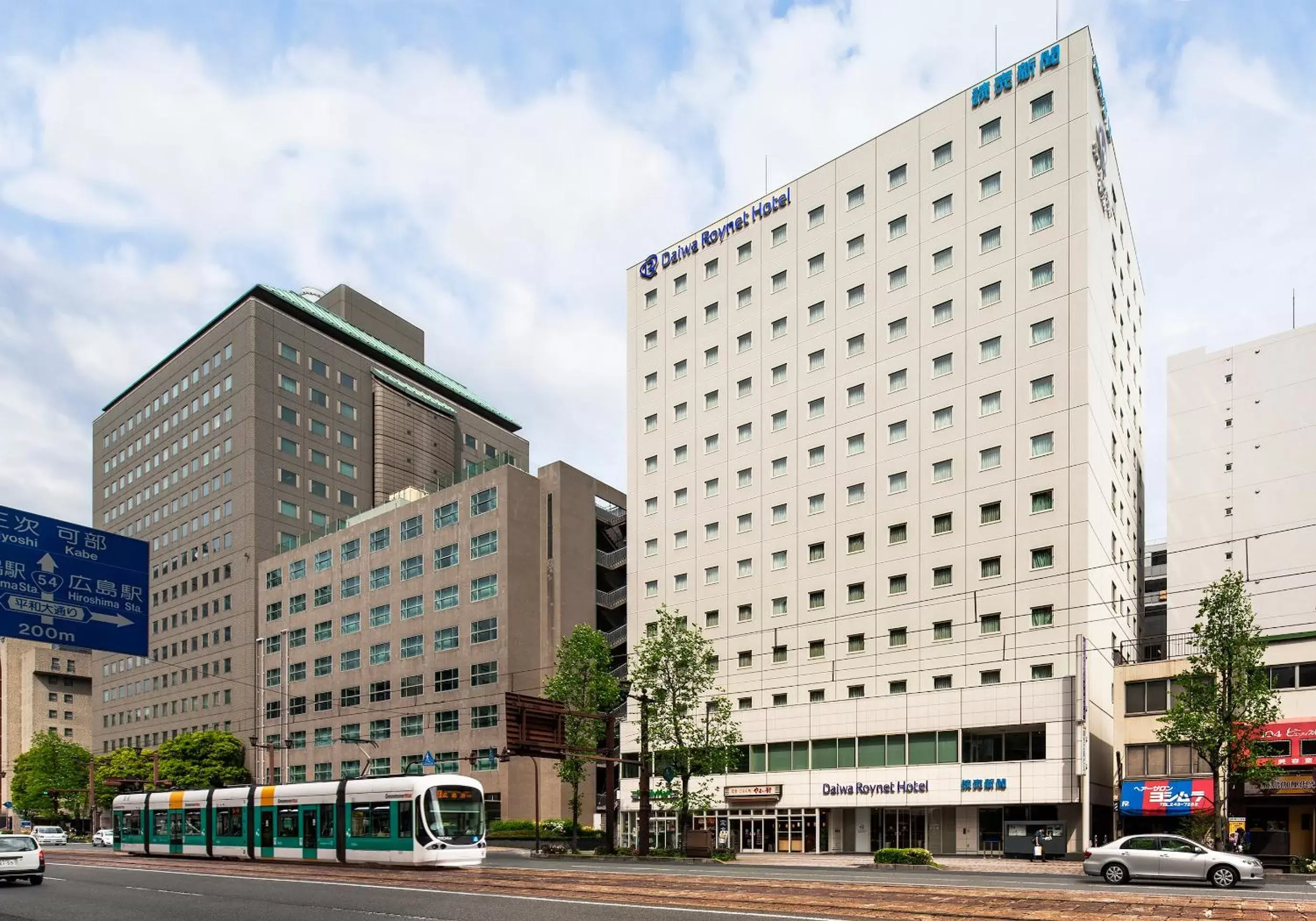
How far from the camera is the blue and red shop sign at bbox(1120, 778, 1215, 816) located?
5666cm

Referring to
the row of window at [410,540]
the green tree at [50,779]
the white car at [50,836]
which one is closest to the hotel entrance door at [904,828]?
the row of window at [410,540]

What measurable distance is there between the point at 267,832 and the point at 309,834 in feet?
11.9

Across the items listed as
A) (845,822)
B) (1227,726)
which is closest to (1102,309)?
(1227,726)

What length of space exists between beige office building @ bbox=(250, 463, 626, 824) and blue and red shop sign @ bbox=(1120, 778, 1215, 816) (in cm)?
4063

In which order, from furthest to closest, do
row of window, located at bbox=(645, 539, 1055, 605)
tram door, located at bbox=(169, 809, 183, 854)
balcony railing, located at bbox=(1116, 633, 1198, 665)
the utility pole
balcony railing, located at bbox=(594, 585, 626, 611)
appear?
balcony railing, located at bbox=(594, 585, 626, 611) → balcony railing, located at bbox=(1116, 633, 1198, 665) → row of window, located at bbox=(645, 539, 1055, 605) → tram door, located at bbox=(169, 809, 183, 854) → the utility pole

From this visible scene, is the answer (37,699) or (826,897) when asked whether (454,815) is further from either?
(37,699)

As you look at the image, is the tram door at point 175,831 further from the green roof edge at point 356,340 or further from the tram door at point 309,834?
the green roof edge at point 356,340

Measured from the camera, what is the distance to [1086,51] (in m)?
63.6

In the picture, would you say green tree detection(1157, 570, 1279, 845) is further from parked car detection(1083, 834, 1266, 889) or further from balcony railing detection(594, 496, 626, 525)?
balcony railing detection(594, 496, 626, 525)

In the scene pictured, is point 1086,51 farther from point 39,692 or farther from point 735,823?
point 39,692

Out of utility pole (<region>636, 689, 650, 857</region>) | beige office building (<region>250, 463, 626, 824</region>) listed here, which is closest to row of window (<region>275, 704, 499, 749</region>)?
beige office building (<region>250, 463, 626, 824</region>)

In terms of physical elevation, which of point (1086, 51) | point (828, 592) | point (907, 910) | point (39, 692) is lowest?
point (39, 692)

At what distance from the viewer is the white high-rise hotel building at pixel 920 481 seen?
59.1m

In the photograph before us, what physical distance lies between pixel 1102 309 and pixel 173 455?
102m
